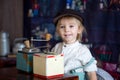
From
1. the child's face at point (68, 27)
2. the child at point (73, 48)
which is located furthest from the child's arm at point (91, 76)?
the child's face at point (68, 27)

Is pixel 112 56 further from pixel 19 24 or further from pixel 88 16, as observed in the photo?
pixel 19 24

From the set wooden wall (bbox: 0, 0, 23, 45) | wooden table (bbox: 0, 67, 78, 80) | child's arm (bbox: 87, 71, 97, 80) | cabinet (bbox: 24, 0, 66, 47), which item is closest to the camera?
wooden table (bbox: 0, 67, 78, 80)

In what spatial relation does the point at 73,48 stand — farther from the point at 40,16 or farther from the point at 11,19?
the point at 11,19

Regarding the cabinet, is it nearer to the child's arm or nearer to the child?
the child

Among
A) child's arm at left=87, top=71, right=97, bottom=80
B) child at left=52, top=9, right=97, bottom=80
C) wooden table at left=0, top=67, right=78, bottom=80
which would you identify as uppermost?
child at left=52, top=9, right=97, bottom=80

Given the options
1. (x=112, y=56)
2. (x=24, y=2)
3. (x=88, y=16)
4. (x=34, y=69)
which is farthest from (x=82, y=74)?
(x=24, y=2)

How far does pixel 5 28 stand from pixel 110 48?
1171 millimetres

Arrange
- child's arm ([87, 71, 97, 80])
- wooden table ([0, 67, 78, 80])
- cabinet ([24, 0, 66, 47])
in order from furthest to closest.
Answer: cabinet ([24, 0, 66, 47]) < child's arm ([87, 71, 97, 80]) < wooden table ([0, 67, 78, 80])

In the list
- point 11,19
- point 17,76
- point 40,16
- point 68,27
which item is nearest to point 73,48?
point 68,27

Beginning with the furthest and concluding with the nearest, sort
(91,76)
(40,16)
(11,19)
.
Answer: (11,19) < (40,16) < (91,76)

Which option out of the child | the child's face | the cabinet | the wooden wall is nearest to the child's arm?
the child

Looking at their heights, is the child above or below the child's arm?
above

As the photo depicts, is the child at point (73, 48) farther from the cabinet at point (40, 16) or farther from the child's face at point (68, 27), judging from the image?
the cabinet at point (40, 16)

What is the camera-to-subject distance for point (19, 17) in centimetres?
262
